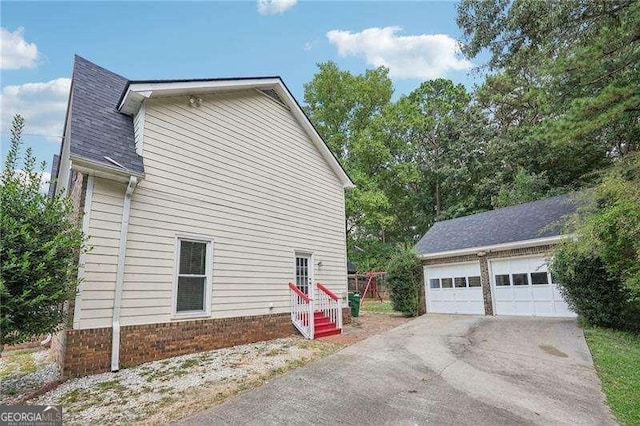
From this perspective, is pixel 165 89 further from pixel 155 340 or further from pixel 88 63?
pixel 155 340

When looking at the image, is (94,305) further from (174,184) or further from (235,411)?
(235,411)

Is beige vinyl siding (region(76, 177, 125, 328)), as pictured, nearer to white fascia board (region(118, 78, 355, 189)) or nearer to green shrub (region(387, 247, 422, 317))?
white fascia board (region(118, 78, 355, 189))

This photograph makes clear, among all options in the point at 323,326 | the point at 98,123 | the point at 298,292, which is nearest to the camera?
the point at 98,123

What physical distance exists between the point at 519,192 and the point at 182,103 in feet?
68.4

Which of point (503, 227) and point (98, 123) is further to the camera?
point (503, 227)

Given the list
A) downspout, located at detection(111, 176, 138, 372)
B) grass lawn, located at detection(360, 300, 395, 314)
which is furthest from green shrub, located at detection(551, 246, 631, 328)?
downspout, located at detection(111, 176, 138, 372)

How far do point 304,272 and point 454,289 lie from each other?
7113 mm

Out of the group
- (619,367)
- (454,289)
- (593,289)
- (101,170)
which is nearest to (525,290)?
(454,289)

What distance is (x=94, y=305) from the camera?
617 cm

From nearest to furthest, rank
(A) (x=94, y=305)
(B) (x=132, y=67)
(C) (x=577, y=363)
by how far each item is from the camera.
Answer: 1. (A) (x=94, y=305)
2. (C) (x=577, y=363)
3. (B) (x=132, y=67)

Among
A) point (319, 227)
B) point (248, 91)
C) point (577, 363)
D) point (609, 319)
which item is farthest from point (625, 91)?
point (248, 91)

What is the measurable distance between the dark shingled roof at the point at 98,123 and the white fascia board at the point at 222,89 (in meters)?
0.31

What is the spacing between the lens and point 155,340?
6840 mm

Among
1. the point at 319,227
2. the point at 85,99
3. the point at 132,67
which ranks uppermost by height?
the point at 132,67
